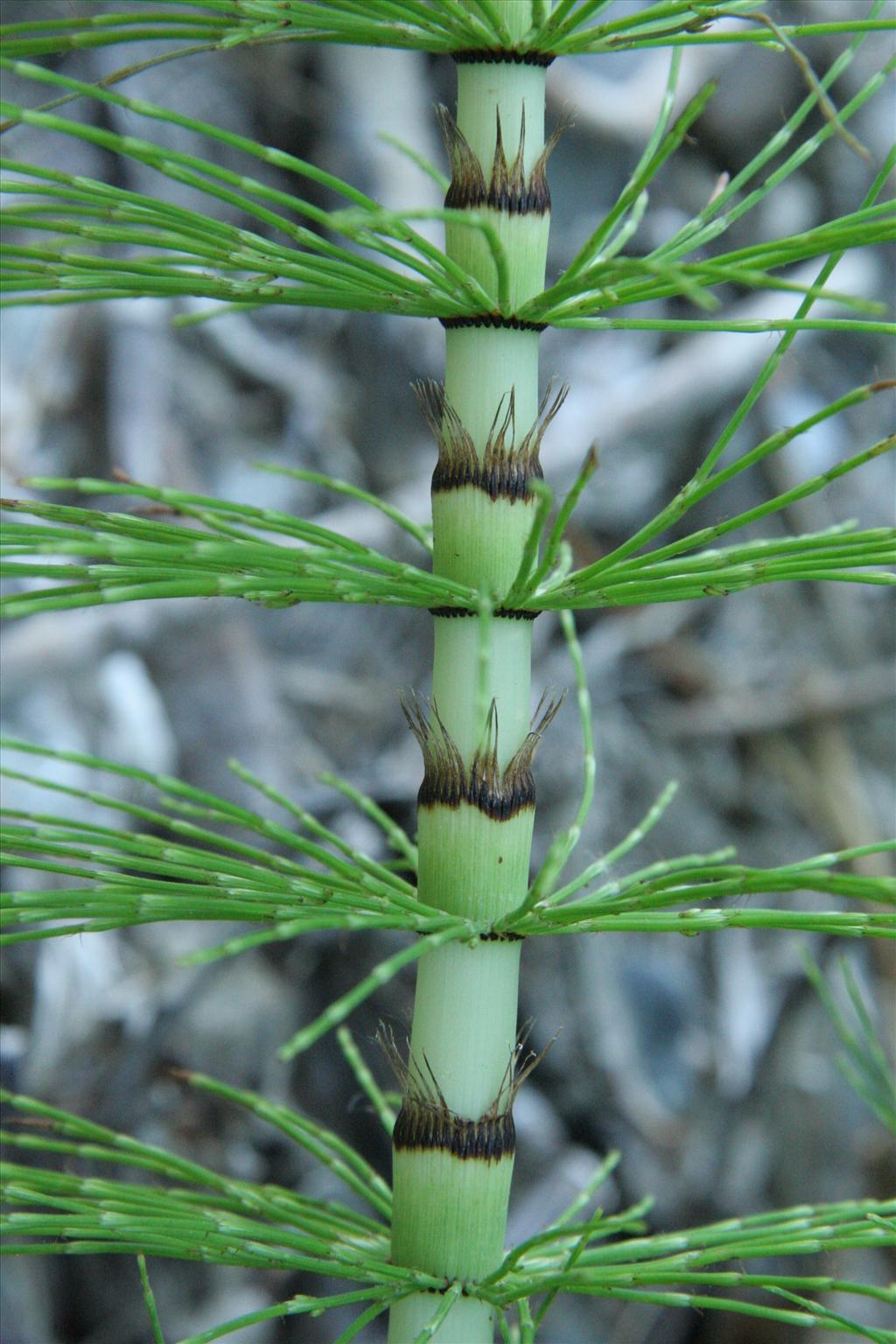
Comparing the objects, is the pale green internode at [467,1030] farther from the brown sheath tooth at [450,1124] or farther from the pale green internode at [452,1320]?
the pale green internode at [452,1320]

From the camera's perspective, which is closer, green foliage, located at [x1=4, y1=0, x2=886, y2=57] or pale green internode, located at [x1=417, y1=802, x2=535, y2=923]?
green foliage, located at [x1=4, y1=0, x2=886, y2=57]

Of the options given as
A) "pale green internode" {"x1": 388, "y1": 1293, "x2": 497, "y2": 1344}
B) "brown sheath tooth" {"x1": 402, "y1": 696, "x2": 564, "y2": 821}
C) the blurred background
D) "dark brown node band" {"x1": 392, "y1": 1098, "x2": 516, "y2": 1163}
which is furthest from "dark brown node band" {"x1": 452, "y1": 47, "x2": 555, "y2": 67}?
the blurred background

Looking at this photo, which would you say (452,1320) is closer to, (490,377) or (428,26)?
(490,377)

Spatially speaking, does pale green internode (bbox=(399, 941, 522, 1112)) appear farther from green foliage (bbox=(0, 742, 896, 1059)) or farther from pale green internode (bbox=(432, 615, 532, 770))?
pale green internode (bbox=(432, 615, 532, 770))

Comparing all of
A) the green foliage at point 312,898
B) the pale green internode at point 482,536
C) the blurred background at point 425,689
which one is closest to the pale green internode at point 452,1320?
the green foliage at point 312,898

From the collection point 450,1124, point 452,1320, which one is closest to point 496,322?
point 450,1124

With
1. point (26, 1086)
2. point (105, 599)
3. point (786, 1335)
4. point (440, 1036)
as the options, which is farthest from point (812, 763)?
point (105, 599)
